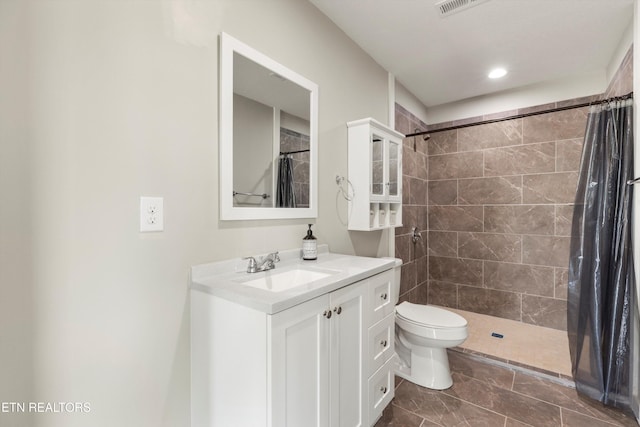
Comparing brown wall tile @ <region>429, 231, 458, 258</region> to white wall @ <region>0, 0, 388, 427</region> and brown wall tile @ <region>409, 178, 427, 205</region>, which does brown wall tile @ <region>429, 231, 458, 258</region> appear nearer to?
brown wall tile @ <region>409, 178, 427, 205</region>

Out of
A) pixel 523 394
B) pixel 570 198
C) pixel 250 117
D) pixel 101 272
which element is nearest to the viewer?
pixel 101 272

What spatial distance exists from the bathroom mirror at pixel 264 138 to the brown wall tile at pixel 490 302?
2388 millimetres

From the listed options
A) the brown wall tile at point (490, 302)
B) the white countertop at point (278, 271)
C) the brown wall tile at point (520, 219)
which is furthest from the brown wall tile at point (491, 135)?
the white countertop at point (278, 271)

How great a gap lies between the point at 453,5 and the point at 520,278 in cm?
256

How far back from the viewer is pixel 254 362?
94cm

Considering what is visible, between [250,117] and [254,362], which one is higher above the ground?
[250,117]

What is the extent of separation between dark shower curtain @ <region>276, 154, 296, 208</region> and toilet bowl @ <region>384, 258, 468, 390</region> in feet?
2.64

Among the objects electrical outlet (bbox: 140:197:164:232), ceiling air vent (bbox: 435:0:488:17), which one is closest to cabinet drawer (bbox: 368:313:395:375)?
electrical outlet (bbox: 140:197:164:232)

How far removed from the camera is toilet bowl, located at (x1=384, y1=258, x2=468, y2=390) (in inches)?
75.3

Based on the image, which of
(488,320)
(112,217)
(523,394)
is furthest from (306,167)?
(488,320)

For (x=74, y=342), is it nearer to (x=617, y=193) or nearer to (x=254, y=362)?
(x=254, y=362)

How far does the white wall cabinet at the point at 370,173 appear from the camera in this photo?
1991 millimetres

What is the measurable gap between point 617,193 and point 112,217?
2582mm

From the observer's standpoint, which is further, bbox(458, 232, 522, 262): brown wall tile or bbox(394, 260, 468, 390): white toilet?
bbox(458, 232, 522, 262): brown wall tile
